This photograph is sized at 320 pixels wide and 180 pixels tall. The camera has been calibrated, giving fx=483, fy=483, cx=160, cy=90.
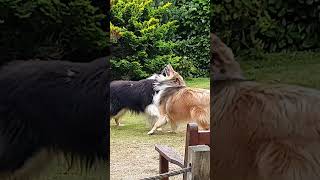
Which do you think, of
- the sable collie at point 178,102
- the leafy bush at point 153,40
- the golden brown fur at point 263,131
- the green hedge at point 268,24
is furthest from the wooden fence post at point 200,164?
the leafy bush at point 153,40

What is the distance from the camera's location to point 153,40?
644 centimetres

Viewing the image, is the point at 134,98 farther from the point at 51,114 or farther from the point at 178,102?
the point at 51,114

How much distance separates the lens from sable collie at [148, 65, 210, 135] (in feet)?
17.1

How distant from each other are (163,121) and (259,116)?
4170 millimetres

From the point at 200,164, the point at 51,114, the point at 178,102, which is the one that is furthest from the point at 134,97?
the point at 51,114

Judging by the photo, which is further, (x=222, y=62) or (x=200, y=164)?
(x=200, y=164)

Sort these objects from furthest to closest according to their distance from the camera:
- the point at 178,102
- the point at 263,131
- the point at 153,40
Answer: the point at 153,40
the point at 178,102
the point at 263,131

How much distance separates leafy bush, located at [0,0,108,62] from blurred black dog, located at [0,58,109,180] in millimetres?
33

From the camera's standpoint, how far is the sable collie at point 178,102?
5.22m

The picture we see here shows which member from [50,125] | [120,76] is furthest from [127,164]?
[50,125]

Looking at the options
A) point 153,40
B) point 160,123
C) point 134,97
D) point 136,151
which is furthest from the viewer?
point 153,40

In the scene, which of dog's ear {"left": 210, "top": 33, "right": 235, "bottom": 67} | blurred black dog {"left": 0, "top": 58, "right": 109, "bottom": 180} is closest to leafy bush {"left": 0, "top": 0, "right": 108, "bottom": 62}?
blurred black dog {"left": 0, "top": 58, "right": 109, "bottom": 180}

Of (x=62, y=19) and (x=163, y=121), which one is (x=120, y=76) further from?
(x=62, y=19)

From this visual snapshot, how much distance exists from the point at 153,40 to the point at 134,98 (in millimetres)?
1071
